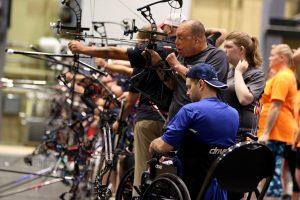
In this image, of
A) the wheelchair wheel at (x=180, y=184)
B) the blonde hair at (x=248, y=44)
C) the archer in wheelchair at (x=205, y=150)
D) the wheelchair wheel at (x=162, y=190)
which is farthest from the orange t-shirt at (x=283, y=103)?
the wheelchair wheel at (x=180, y=184)

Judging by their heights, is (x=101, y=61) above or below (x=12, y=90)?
above

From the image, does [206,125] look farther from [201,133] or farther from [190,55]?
[190,55]

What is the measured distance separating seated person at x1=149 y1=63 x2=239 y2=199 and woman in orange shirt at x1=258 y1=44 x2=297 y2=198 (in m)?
2.88

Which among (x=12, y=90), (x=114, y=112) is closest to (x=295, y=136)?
(x=114, y=112)

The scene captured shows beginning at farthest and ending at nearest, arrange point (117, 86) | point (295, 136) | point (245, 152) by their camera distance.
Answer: point (117, 86) → point (295, 136) → point (245, 152)

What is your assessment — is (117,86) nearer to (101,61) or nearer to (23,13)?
(101,61)

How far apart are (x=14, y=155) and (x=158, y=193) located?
9.32 metres

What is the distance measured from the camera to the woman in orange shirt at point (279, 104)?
10.1 m

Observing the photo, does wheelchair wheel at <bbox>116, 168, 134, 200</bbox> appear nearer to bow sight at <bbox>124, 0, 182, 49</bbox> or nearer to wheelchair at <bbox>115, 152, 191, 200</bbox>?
wheelchair at <bbox>115, 152, 191, 200</bbox>

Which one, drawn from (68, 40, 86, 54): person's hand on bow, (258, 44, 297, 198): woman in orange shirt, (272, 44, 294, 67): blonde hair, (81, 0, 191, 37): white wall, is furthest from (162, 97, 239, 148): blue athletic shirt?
(272, 44, 294, 67): blonde hair

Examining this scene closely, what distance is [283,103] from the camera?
406 inches

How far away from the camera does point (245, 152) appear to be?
6863 millimetres

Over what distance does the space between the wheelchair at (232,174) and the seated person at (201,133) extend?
0.43 ft

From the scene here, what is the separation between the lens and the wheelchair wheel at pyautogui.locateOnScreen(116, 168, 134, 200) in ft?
29.5
